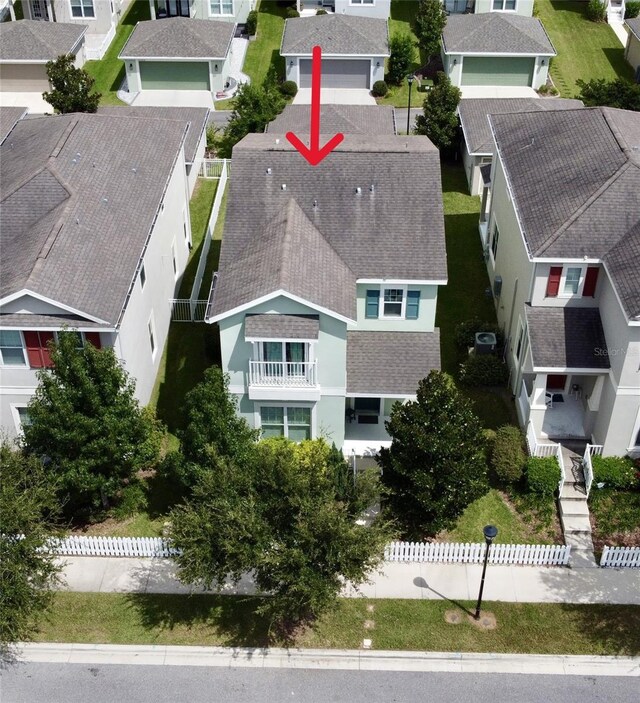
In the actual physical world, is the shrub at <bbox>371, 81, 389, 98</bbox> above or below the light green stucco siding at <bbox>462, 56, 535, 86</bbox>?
below

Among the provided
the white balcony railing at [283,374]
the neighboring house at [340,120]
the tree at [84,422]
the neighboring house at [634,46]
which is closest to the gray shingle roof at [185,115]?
the neighboring house at [340,120]

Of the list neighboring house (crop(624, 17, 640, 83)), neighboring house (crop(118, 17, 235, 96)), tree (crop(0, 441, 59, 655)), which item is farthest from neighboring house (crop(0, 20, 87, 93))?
tree (crop(0, 441, 59, 655))

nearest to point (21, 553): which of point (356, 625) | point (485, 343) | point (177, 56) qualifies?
point (356, 625)

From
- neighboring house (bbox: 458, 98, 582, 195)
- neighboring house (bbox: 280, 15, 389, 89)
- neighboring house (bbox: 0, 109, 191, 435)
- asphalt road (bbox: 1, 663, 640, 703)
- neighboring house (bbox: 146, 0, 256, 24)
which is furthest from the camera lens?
neighboring house (bbox: 146, 0, 256, 24)

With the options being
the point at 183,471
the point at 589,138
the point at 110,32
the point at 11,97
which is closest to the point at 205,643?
the point at 183,471

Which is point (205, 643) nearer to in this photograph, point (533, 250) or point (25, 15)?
point (533, 250)

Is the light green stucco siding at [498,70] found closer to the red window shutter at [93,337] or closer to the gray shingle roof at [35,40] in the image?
the gray shingle roof at [35,40]

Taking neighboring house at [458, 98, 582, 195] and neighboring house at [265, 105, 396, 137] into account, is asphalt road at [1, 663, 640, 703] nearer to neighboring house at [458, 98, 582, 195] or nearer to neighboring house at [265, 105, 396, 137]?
neighboring house at [265, 105, 396, 137]
